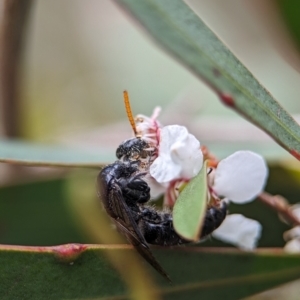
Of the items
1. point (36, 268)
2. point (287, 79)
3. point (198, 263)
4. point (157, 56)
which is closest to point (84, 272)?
point (36, 268)

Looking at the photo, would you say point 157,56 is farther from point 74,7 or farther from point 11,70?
point 11,70

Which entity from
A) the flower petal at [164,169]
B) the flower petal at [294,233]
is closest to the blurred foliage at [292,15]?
the flower petal at [294,233]

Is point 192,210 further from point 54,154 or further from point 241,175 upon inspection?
point 54,154

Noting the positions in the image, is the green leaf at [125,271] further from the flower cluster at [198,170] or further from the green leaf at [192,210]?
the green leaf at [192,210]

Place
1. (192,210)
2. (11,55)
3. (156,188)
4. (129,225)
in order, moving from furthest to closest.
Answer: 1. (11,55)
2. (156,188)
3. (129,225)
4. (192,210)

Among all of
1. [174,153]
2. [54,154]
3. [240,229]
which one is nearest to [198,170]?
[174,153]
